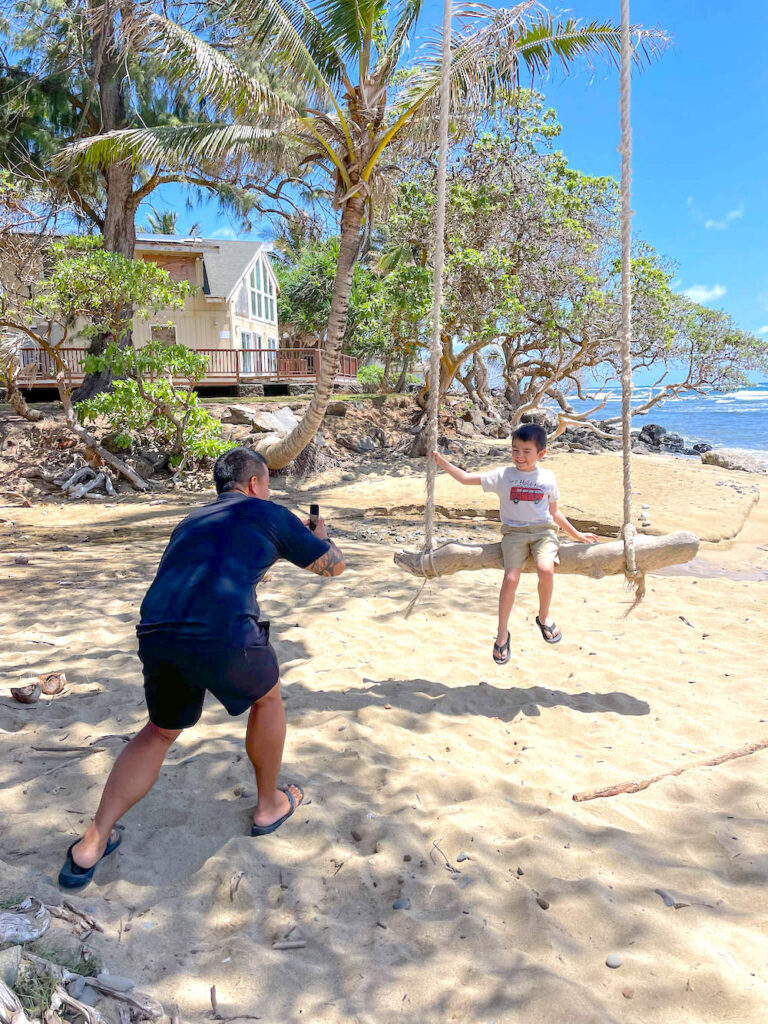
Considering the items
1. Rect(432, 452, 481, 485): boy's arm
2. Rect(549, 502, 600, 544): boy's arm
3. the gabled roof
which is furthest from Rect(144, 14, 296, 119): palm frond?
the gabled roof

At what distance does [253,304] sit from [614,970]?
32171 mm

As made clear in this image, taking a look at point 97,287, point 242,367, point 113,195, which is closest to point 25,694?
point 97,287

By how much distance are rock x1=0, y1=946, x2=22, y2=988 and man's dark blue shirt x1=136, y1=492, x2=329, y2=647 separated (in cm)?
102

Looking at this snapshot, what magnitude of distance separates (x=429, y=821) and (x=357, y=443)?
17687 millimetres

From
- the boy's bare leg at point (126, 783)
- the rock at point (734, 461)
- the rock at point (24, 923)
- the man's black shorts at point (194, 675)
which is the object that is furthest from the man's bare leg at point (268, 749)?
the rock at point (734, 461)

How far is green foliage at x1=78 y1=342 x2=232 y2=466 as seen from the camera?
14625 mm

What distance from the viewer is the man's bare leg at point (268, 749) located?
287 centimetres

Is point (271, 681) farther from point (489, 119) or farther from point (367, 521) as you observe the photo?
point (489, 119)

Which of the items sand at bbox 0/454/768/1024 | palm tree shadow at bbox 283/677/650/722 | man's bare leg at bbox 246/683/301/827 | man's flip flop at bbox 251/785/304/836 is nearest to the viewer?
sand at bbox 0/454/768/1024

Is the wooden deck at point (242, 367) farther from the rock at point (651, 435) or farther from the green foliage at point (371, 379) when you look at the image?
the rock at point (651, 435)

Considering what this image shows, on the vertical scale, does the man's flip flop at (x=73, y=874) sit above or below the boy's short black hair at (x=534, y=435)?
below

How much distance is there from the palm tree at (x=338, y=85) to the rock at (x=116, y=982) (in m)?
8.69

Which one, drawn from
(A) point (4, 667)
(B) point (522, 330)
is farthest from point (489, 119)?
(A) point (4, 667)

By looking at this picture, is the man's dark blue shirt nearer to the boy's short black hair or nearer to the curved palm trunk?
the boy's short black hair
